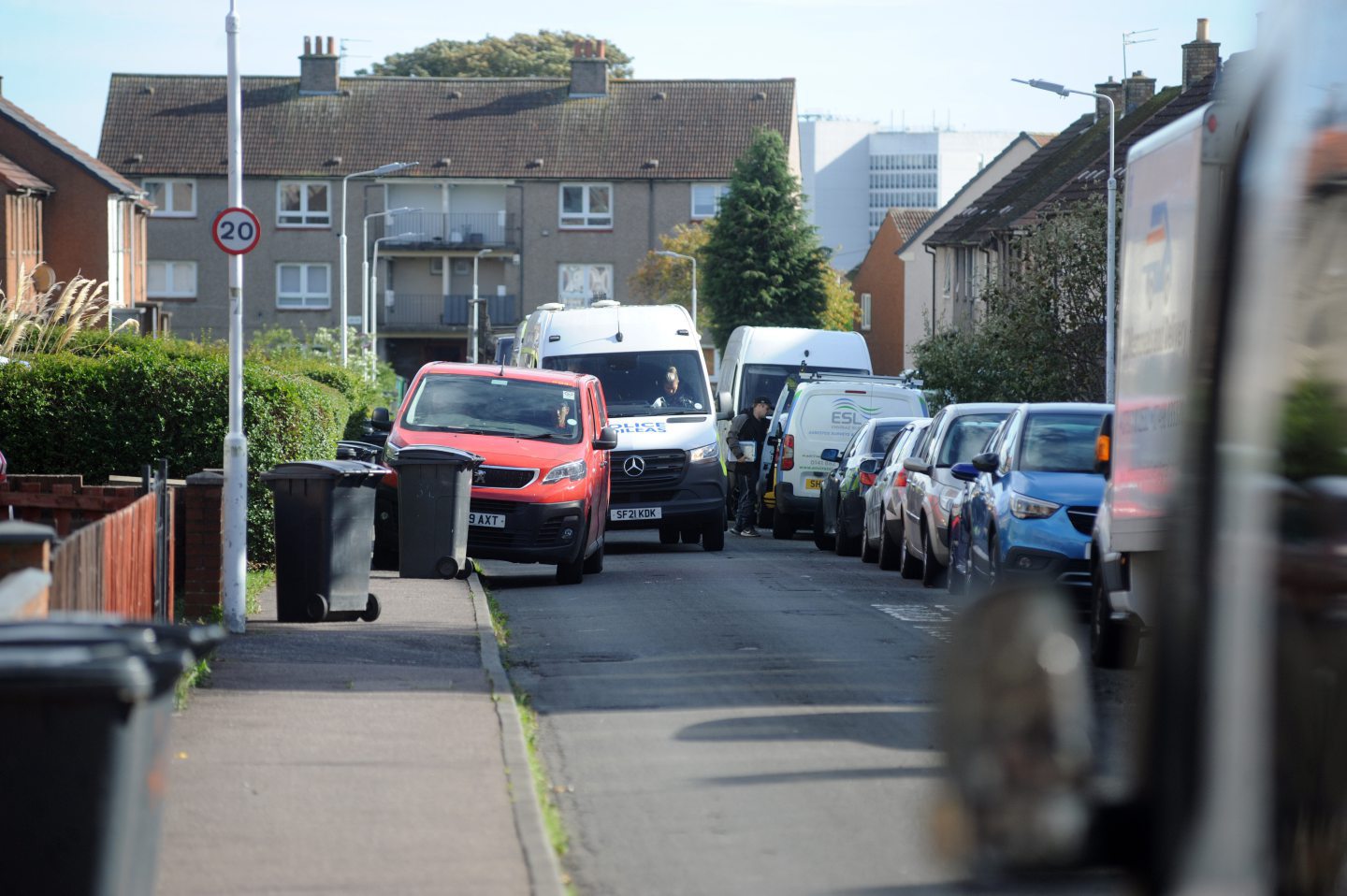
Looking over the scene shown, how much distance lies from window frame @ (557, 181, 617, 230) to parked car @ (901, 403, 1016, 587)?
5853cm

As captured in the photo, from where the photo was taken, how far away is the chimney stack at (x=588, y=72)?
7738 centimetres

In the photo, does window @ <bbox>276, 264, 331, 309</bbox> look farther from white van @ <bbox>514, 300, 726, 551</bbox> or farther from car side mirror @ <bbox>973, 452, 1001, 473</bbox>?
car side mirror @ <bbox>973, 452, 1001, 473</bbox>

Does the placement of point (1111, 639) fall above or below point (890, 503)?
below

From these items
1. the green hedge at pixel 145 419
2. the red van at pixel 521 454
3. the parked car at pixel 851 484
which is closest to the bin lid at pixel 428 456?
the red van at pixel 521 454

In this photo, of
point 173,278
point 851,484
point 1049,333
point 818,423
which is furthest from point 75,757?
point 173,278

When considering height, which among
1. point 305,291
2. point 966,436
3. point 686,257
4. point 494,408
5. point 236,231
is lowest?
point 966,436

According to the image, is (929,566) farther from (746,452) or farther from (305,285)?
(305,285)

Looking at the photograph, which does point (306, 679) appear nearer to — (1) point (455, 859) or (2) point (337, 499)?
(2) point (337, 499)

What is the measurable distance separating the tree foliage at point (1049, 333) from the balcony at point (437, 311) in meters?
46.8

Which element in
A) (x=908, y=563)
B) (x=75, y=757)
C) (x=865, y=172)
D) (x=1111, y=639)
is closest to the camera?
(x=75, y=757)

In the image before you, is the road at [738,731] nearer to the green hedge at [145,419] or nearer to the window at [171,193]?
the green hedge at [145,419]

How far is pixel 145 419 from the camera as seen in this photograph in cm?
1588

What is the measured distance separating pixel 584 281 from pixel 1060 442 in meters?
→ 63.3

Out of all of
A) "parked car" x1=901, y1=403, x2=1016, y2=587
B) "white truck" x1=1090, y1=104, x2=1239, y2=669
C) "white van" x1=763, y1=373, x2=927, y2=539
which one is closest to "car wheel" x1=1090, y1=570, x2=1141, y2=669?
"white truck" x1=1090, y1=104, x2=1239, y2=669
